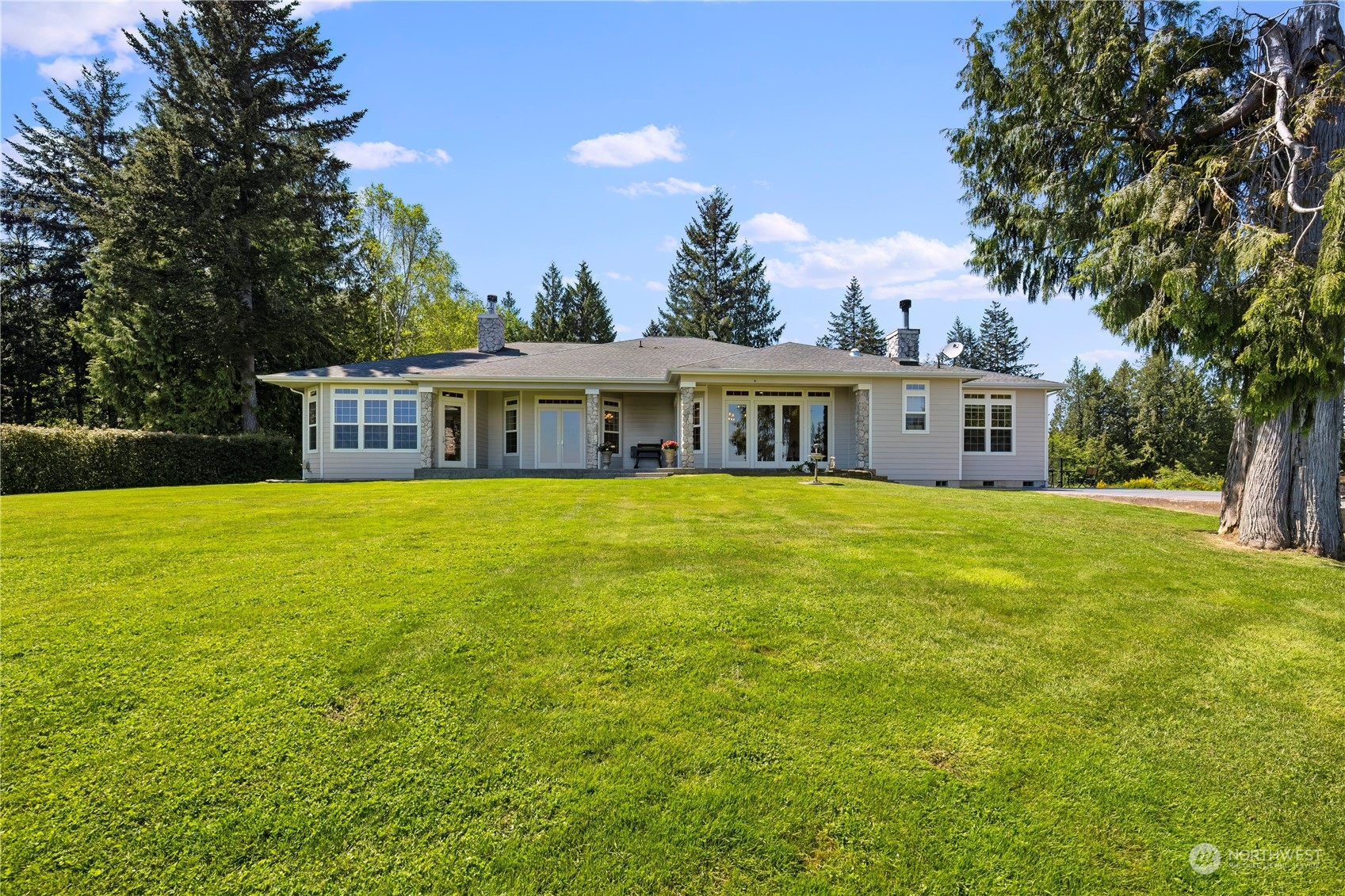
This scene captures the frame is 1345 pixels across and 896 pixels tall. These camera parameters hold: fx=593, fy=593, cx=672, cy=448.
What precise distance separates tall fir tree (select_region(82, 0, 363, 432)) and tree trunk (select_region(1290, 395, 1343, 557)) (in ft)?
83.7

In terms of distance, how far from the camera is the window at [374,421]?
52.2 ft

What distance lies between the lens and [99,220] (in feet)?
65.0

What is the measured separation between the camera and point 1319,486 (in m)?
6.75

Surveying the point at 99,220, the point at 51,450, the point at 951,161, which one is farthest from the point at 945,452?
the point at 99,220

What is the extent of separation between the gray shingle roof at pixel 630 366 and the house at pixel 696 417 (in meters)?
0.07

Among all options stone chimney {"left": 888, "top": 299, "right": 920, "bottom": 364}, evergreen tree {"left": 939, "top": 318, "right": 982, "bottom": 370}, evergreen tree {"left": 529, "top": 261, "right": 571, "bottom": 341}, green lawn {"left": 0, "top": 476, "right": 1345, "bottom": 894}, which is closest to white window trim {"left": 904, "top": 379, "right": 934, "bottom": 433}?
stone chimney {"left": 888, "top": 299, "right": 920, "bottom": 364}

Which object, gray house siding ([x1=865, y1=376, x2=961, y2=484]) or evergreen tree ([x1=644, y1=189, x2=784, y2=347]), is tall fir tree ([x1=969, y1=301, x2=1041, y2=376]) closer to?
evergreen tree ([x1=644, y1=189, x2=784, y2=347])

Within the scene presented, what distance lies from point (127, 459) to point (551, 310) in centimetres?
3046

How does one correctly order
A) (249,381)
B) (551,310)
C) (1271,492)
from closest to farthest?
(1271,492) → (249,381) → (551,310)

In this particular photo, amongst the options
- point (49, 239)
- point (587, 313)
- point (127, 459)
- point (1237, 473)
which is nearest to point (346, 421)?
point (127, 459)

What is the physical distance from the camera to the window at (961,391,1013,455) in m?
16.8

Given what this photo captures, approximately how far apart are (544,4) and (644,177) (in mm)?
7935

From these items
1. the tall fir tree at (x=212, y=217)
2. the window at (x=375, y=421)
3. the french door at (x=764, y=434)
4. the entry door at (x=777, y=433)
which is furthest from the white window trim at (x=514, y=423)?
the tall fir tree at (x=212, y=217)

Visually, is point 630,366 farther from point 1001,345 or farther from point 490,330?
point 1001,345
